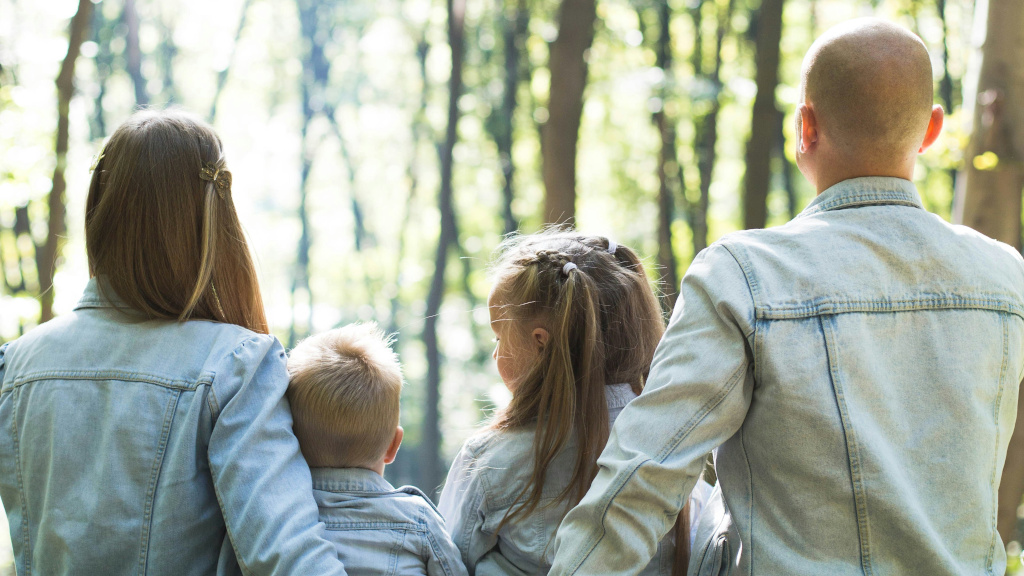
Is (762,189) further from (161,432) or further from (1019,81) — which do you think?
(161,432)

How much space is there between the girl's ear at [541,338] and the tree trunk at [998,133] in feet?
9.88

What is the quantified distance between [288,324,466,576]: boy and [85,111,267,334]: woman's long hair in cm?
28

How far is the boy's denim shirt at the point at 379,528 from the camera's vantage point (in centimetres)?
202

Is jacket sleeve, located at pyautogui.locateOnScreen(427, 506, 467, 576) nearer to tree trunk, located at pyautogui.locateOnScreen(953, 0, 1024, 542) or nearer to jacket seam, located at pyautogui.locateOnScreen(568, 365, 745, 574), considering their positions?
jacket seam, located at pyautogui.locateOnScreen(568, 365, 745, 574)

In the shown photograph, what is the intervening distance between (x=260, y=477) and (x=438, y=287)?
Result: 15413 mm

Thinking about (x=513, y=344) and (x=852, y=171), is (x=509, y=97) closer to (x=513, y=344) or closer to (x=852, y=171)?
(x=513, y=344)

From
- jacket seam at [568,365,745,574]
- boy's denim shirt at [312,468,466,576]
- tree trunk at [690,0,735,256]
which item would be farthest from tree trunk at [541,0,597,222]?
tree trunk at [690,0,735,256]

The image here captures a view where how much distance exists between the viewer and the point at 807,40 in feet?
53.6

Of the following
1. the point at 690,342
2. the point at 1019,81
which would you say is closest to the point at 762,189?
the point at 1019,81

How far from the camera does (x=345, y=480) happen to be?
6.88 feet

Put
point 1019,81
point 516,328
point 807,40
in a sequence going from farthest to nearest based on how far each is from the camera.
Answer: point 807,40, point 1019,81, point 516,328

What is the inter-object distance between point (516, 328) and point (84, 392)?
1061mm

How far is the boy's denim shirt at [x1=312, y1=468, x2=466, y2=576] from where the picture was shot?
2.02 m

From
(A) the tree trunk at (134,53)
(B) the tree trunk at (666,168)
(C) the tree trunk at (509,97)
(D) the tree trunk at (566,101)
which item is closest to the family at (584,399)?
(D) the tree trunk at (566,101)
